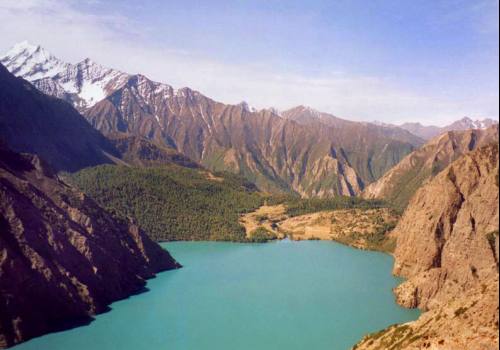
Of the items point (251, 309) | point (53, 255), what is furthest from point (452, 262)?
point (53, 255)

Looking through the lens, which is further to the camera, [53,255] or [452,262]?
[452,262]

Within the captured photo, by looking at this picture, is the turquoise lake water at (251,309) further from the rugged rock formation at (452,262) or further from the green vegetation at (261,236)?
the green vegetation at (261,236)

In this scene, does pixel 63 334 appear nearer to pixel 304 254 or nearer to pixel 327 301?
pixel 327 301

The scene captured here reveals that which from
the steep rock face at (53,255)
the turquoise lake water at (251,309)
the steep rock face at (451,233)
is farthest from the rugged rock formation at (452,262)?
the steep rock face at (53,255)

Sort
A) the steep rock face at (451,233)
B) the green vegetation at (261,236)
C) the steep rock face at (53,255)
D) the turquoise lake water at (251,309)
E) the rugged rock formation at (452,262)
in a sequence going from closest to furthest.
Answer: the rugged rock formation at (452,262) → the steep rock face at (53,255) → the turquoise lake water at (251,309) → the steep rock face at (451,233) → the green vegetation at (261,236)

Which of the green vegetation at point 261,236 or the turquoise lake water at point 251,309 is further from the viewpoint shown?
the green vegetation at point 261,236

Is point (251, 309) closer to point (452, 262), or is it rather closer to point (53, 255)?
point (53, 255)
